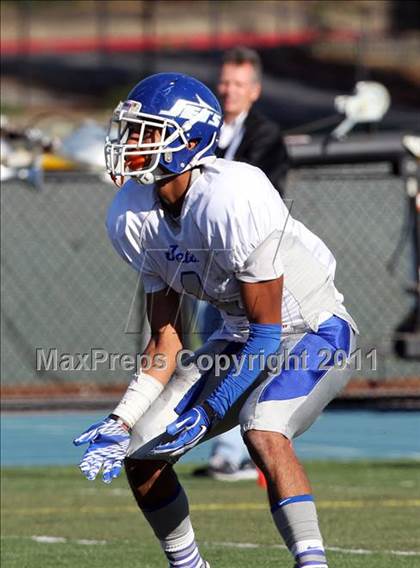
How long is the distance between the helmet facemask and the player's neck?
0.04 m

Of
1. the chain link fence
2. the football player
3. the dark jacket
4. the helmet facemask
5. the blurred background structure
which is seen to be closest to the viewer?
the football player

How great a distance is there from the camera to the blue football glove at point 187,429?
4785mm

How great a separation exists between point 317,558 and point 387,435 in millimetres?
6604

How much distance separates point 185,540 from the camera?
17.3ft

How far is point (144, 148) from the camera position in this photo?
5.05m

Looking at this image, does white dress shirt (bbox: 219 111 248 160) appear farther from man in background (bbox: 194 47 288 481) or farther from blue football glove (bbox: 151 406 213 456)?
blue football glove (bbox: 151 406 213 456)

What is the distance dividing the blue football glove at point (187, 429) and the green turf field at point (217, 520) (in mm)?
1351

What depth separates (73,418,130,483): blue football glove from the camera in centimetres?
484

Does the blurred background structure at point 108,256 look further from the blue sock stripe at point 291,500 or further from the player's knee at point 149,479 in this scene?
the blue sock stripe at point 291,500

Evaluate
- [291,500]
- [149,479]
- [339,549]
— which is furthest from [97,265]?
[291,500]

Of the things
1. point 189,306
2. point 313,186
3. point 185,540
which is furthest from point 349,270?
point 185,540

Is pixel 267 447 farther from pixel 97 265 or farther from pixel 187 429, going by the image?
pixel 97 265

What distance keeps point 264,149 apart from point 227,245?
12.0 ft

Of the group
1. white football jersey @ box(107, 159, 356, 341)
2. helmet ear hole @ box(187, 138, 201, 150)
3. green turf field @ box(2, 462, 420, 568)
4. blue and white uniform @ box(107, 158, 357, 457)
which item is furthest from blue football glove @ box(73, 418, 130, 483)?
green turf field @ box(2, 462, 420, 568)
